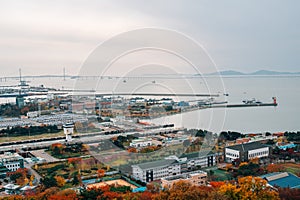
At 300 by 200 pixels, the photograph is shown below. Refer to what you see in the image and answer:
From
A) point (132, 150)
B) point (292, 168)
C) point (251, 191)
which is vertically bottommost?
point (292, 168)

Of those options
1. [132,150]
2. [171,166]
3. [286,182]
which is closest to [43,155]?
[132,150]

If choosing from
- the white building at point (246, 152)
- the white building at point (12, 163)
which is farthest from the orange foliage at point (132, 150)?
the white building at point (12, 163)

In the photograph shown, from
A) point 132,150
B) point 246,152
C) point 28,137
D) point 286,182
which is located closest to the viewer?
point 286,182

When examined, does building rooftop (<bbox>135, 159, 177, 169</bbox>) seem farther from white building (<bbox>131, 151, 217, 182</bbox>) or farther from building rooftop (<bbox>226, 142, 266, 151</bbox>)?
building rooftop (<bbox>226, 142, 266, 151</bbox>)

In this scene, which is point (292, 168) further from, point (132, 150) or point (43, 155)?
point (43, 155)

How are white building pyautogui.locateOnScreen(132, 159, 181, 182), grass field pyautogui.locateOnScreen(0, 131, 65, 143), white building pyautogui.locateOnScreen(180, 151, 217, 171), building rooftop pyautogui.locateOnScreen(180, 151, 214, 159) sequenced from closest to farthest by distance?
white building pyautogui.locateOnScreen(132, 159, 181, 182) < white building pyautogui.locateOnScreen(180, 151, 217, 171) < building rooftop pyautogui.locateOnScreen(180, 151, 214, 159) < grass field pyautogui.locateOnScreen(0, 131, 65, 143)

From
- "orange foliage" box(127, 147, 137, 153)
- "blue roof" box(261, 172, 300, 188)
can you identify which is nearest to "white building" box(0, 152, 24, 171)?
"orange foliage" box(127, 147, 137, 153)

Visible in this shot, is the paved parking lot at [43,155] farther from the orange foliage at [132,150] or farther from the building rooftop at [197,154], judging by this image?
the building rooftop at [197,154]

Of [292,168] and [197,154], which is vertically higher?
[197,154]

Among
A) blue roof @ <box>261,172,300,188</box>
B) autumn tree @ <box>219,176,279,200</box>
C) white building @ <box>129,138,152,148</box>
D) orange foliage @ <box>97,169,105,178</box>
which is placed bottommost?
orange foliage @ <box>97,169,105,178</box>

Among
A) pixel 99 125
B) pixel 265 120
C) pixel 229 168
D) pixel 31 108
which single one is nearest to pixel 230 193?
pixel 229 168
